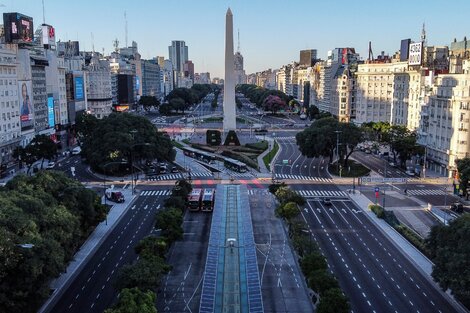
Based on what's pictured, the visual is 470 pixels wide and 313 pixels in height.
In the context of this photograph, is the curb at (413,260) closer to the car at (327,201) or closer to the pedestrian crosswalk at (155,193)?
the car at (327,201)

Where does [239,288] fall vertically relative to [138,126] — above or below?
below

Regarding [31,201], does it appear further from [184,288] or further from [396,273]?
[396,273]

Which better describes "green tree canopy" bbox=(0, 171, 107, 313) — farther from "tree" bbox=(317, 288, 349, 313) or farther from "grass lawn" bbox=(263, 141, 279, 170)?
"grass lawn" bbox=(263, 141, 279, 170)

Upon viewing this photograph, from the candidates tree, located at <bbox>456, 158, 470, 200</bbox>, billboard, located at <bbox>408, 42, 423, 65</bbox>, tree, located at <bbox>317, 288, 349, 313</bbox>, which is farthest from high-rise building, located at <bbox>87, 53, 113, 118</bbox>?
tree, located at <bbox>317, 288, 349, 313</bbox>

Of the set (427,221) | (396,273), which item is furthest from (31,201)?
(427,221)

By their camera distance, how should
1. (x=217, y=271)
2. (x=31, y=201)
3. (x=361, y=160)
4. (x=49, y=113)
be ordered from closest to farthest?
1. (x=217, y=271)
2. (x=31, y=201)
3. (x=361, y=160)
4. (x=49, y=113)
